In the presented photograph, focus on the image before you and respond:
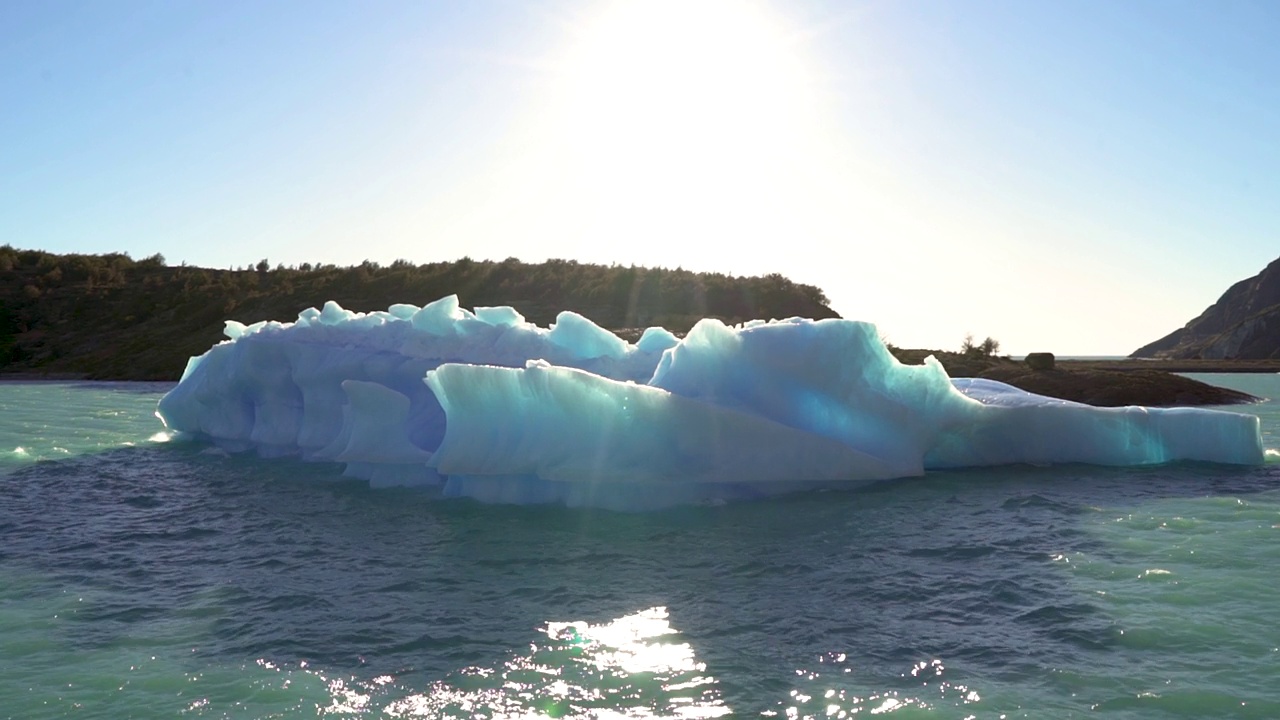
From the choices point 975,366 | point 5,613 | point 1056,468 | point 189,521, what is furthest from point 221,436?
point 975,366

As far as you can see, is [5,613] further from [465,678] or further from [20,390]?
[20,390]

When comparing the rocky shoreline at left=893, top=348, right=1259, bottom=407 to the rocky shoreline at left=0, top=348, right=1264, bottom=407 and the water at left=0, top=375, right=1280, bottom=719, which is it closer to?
the rocky shoreline at left=0, top=348, right=1264, bottom=407

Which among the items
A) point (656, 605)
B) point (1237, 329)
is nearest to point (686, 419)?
point (656, 605)

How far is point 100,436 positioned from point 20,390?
1240cm

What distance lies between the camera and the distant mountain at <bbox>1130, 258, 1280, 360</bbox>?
3127 inches

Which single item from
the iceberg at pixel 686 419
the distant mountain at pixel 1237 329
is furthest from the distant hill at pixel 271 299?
the distant mountain at pixel 1237 329

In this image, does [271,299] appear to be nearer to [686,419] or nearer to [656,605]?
[686,419]

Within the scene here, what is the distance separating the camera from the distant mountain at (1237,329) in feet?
A: 261

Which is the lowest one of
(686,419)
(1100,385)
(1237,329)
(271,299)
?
(686,419)

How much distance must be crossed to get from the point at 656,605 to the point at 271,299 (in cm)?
3285

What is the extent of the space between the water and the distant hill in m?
19.5

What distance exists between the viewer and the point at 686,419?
27.1 ft

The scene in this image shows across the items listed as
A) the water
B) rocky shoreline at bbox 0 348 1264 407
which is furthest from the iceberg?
rocky shoreline at bbox 0 348 1264 407

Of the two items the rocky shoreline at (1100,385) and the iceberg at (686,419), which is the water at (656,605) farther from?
the rocky shoreline at (1100,385)
